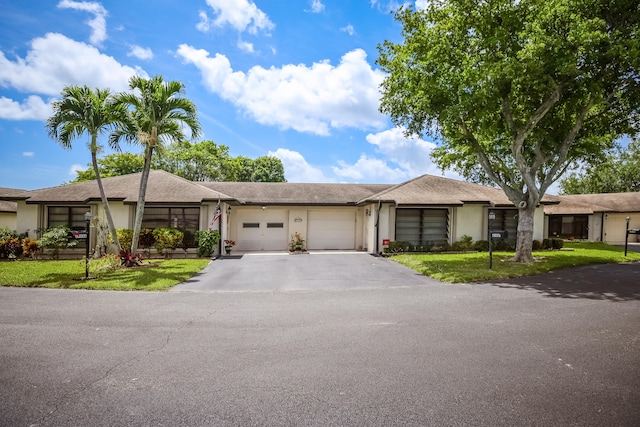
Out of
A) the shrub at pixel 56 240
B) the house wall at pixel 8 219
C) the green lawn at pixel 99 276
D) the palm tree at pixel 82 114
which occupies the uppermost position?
the palm tree at pixel 82 114

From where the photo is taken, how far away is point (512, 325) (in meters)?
6.59

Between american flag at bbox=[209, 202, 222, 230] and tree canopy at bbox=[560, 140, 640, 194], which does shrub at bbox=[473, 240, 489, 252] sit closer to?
american flag at bbox=[209, 202, 222, 230]

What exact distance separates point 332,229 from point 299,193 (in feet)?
11.1

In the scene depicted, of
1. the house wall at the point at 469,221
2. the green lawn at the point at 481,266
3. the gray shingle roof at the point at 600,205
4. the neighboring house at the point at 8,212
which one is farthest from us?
the gray shingle roof at the point at 600,205

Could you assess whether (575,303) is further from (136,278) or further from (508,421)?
(136,278)

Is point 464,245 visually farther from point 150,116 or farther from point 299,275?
point 150,116

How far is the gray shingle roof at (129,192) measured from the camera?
1756 centimetres

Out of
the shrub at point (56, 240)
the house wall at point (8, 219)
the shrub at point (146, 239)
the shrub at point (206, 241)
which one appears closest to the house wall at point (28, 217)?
the shrub at point (56, 240)

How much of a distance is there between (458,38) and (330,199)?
1125 cm

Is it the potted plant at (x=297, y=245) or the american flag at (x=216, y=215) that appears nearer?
the american flag at (x=216, y=215)

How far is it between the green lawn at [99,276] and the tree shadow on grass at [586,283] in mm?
10646

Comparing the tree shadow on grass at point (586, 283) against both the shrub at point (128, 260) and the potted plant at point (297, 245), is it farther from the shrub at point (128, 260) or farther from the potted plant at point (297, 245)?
the shrub at point (128, 260)

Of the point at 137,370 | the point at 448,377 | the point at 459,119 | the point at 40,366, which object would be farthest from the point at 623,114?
the point at 40,366

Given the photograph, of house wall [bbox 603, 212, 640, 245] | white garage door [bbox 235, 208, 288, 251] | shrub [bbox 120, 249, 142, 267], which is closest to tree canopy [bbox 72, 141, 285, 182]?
white garage door [bbox 235, 208, 288, 251]
